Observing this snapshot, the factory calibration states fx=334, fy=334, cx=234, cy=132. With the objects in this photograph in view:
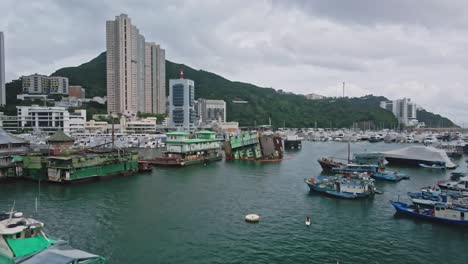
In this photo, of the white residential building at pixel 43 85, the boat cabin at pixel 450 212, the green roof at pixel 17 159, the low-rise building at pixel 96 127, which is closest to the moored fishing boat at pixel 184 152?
the green roof at pixel 17 159

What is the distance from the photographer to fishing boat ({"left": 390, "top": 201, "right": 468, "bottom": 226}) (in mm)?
27531

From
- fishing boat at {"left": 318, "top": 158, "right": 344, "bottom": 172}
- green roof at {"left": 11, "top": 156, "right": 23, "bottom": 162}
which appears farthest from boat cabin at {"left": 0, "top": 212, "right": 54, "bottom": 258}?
fishing boat at {"left": 318, "top": 158, "right": 344, "bottom": 172}

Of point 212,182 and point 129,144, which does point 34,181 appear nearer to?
point 212,182

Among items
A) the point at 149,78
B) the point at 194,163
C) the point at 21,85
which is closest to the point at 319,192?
the point at 194,163

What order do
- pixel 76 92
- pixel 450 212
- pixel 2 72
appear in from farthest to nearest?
pixel 76 92 < pixel 2 72 < pixel 450 212

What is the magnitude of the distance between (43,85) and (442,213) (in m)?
185

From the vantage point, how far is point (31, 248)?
16.8 m

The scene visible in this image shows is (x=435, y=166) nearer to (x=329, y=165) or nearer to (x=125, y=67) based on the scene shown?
(x=329, y=165)

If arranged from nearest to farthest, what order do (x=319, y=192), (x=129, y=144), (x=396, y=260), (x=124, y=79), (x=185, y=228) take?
(x=396, y=260) → (x=185, y=228) → (x=319, y=192) → (x=129, y=144) → (x=124, y=79)

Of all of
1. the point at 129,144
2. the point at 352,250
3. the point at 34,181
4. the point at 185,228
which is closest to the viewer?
the point at 352,250

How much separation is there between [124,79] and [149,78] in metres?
21.7

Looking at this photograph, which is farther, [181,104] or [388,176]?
[181,104]

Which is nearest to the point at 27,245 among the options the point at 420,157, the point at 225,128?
the point at 420,157

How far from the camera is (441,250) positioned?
2295 cm
